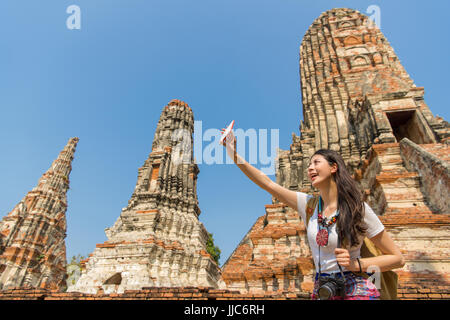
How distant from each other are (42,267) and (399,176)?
35.1 metres

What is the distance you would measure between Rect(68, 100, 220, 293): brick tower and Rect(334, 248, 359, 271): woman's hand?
13.5 m

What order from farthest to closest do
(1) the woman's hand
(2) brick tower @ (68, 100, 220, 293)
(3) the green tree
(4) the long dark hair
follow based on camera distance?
(3) the green tree
(2) brick tower @ (68, 100, 220, 293)
(4) the long dark hair
(1) the woman's hand

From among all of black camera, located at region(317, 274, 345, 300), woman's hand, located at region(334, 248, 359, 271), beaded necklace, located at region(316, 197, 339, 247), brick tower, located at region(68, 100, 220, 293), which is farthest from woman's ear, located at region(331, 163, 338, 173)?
brick tower, located at region(68, 100, 220, 293)

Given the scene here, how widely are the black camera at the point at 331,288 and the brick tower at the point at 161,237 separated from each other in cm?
1333

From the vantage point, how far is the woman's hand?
173cm

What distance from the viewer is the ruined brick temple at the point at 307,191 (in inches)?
252

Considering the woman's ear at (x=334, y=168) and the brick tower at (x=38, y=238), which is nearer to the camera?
the woman's ear at (x=334, y=168)

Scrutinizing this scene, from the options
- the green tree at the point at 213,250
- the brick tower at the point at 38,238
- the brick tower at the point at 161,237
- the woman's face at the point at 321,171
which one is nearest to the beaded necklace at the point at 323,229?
the woman's face at the point at 321,171

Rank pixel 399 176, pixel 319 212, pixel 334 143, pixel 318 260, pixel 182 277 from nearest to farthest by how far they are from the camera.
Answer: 1. pixel 318 260
2. pixel 319 212
3. pixel 399 176
4. pixel 182 277
5. pixel 334 143

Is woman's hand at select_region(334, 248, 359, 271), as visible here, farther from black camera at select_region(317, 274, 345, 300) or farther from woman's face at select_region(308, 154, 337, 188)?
woman's face at select_region(308, 154, 337, 188)

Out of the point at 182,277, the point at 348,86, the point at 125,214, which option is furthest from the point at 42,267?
the point at 348,86

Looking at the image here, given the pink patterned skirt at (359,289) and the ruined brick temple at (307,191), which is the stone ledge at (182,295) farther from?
the pink patterned skirt at (359,289)
